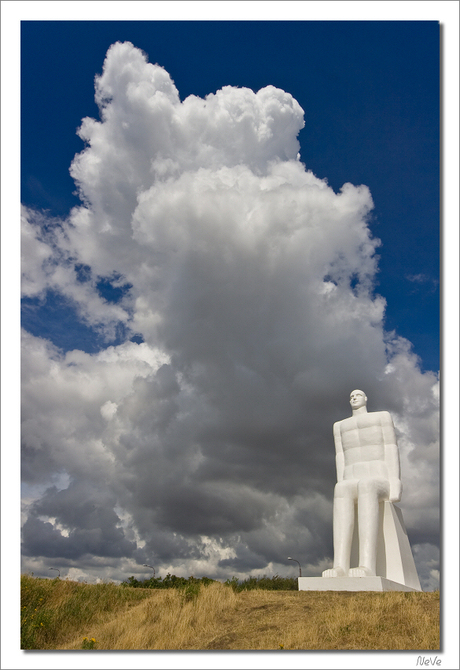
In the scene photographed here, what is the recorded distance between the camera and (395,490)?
13242mm

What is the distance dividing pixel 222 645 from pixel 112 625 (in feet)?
11.0

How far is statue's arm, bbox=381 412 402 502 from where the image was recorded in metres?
13.3

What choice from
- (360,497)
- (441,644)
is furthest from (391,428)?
(441,644)

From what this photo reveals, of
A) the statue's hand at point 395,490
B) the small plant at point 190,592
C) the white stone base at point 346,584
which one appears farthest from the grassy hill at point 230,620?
the statue's hand at point 395,490

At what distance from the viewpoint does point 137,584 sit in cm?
1745

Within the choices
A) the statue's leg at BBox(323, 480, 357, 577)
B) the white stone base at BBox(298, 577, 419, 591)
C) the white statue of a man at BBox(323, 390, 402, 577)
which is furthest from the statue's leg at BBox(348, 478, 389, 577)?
the white stone base at BBox(298, 577, 419, 591)

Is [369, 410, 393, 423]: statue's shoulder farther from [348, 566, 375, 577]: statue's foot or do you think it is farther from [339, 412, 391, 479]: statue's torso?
[348, 566, 375, 577]: statue's foot

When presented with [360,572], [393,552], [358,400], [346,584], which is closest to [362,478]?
[393,552]

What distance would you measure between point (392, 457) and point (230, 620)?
19.1 feet

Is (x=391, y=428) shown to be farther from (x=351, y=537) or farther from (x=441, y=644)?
(x=441, y=644)

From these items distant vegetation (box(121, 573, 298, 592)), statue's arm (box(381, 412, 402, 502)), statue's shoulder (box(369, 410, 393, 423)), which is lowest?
distant vegetation (box(121, 573, 298, 592))

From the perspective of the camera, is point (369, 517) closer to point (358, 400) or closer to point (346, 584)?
point (346, 584)

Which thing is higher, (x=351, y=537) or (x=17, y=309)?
(x=17, y=309)

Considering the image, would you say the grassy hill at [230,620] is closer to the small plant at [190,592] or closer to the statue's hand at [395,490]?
the small plant at [190,592]
